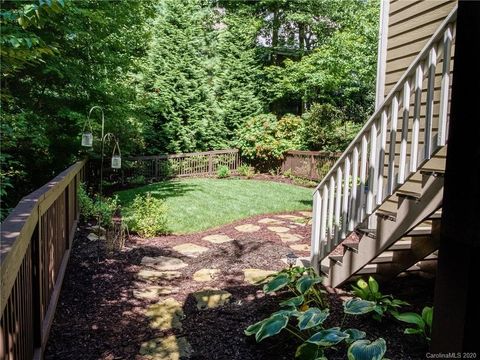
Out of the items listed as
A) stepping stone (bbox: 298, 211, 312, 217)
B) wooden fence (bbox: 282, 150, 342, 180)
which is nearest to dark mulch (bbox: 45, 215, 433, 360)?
stepping stone (bbox: 298, 211, 312, 217)

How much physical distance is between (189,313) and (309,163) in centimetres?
994

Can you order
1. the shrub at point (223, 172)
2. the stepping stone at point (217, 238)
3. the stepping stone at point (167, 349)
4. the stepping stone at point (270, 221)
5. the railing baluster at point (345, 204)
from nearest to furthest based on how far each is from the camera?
1. the stepping stone at point (167, 349)
2. the railing baluster at point (345, 204)
3. the stepping stone at point (217, 238)
4. the stepping stone at point (270, 221)
5. the shrub at point (223, 172)

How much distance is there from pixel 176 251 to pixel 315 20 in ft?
54.6

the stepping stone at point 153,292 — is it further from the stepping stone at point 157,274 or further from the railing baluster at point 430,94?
the railing baluster at point 430,94

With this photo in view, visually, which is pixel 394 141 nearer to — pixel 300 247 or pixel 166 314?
pixel 166 314

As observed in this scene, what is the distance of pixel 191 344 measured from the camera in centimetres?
281

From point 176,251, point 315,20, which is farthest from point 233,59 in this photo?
point 176,251

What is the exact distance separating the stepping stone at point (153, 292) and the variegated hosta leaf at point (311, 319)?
5.78ft

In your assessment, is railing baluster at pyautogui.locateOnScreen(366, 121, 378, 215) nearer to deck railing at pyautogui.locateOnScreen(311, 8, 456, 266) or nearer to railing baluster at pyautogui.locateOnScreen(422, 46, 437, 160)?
deck railing at pyautogui.locateOnScreen(311, 8, 456, 266)

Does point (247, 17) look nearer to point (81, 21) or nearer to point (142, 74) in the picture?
point (142, 74)

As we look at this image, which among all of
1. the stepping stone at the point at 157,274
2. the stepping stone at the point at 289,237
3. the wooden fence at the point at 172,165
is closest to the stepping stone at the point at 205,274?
the stepping stone at the point at 157,274

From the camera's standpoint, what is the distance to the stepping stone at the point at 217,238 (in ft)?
18.6

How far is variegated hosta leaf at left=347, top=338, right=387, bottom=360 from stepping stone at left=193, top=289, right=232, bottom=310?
159 cm

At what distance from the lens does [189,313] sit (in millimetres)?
3338
